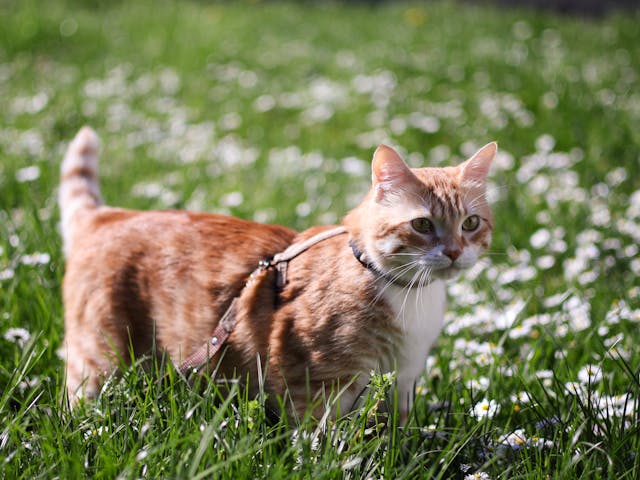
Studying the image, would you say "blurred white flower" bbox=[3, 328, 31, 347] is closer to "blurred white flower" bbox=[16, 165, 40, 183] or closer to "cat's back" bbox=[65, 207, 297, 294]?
"cat's back" bbox=[65, 207, 297, 294]

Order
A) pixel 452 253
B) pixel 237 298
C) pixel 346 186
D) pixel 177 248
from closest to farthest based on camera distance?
pixel 452 253 < pixel 237 298 < pixel 177 248 < pixel 346 186

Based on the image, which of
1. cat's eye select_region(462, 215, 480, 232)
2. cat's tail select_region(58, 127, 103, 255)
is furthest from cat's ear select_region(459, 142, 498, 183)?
cat's tail select_region(58, 127, 103, 255)

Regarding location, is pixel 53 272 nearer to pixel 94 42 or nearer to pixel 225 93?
pixel 225 93

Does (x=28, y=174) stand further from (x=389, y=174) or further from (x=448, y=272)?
(x=448, y=272)

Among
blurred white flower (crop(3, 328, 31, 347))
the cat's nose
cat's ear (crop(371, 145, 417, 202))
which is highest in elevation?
cat's ear (crop(371, 145, 417, 202))

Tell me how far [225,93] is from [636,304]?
436cm

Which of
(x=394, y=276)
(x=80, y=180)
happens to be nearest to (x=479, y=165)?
(x=394, y=276)

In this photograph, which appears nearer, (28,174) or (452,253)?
(452,253)

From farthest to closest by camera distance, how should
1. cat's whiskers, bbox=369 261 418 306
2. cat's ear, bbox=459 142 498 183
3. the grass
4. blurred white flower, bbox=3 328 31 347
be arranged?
blurred white flower, bbox=3 328 31 347, cat's ear, bbox=459 142 498 183, cat's whiskers, bbox=369 261 418 306, the grass

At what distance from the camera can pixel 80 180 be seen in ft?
8.84

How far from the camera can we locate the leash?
2.01 meters

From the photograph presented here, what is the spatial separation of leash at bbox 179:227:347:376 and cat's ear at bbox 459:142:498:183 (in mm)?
407

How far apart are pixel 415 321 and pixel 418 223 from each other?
29cm

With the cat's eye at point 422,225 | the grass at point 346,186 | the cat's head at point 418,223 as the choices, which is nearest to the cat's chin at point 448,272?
the cat's head at point 418,223
